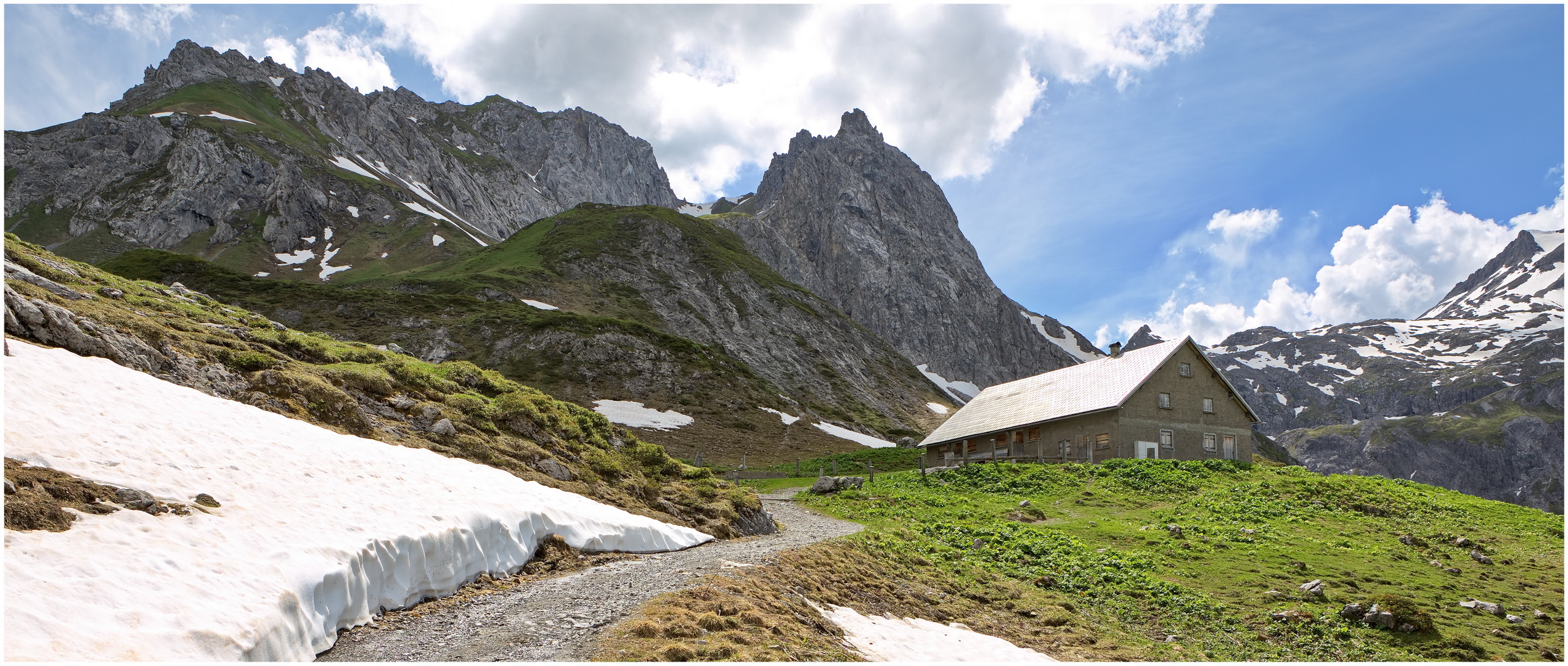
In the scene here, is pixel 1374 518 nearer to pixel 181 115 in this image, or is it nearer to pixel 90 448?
pixel 90 448

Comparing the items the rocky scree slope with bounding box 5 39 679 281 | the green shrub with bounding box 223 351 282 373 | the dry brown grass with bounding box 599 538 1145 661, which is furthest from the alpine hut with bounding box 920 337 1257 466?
the rocky scree slope with bounding box 5 39 679 281

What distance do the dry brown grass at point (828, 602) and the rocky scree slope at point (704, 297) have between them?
65064mm

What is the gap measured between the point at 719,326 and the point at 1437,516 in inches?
3494

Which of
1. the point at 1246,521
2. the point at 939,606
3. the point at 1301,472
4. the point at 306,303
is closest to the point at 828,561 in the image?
the point at 939,606

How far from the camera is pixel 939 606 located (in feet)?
51.9

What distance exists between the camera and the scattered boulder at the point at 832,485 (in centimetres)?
3531

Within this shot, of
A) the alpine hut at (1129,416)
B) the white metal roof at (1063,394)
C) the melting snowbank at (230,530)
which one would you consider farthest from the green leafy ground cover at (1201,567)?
the white metal roof at (1063,394)

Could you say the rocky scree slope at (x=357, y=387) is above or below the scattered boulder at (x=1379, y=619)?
above

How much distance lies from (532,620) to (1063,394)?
43294mm

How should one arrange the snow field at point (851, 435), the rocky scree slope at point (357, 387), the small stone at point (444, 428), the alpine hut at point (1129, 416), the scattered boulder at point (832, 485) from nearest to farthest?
the rocky scree slope at point (357, 387) → the small stone at point (444, 428) → the scattered boulder at point (832, 485) → the alpine hut at point (1129, 416) → the snow field at point (851, 435)

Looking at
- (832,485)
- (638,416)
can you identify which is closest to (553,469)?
(832,485)

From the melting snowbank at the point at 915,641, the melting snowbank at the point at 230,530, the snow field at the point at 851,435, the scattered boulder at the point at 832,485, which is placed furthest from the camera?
the snow field at the point at 851,435

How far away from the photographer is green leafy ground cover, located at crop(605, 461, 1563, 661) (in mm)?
15102

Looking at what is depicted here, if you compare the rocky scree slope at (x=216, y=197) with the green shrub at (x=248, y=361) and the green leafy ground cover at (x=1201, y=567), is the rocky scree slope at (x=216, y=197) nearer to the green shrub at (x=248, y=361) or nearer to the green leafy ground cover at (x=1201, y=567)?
the green shrub at (x=248, y=361)
